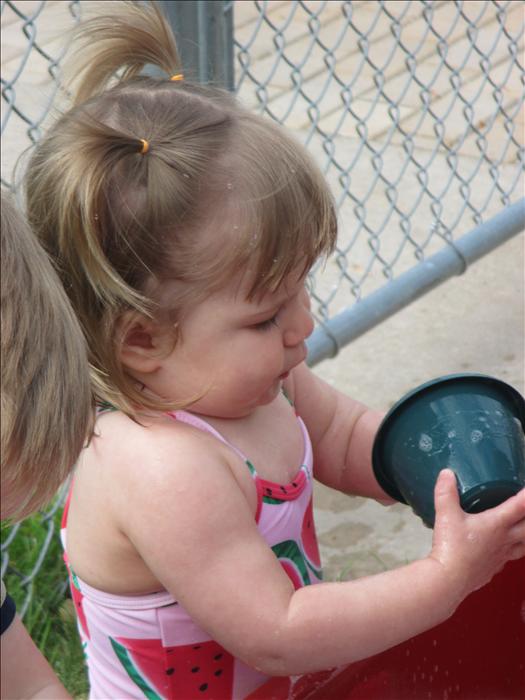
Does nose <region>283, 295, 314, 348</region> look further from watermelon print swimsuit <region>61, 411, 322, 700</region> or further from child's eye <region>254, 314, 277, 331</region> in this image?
watermelon print swimsuit <region>61, 411, 322, 700</region>

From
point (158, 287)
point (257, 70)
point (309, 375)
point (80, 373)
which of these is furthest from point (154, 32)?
point (257, 70)

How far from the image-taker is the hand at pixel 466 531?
164 cm

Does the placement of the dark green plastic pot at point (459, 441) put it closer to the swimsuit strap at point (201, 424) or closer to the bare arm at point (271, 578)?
the bare arm at point (271, 578)

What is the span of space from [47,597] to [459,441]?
3.95 feet

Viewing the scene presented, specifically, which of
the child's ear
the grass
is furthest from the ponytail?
the grass

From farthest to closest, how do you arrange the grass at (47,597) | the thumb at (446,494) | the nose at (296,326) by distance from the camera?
1. the grass at (47,597)
2. the nose at (296,326)
3. the thumb at (446,494)

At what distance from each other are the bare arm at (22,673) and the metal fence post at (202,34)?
3.94 ft

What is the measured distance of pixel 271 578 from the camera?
1676 mm

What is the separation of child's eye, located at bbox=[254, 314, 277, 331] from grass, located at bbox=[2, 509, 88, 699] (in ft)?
3.37

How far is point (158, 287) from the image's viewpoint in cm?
168

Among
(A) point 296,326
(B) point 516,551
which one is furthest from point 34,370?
(B) point 516,551

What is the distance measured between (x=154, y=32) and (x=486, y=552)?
2.96 feet

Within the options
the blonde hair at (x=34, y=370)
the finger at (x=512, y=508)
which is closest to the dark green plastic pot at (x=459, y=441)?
the finger at (x=512, y=508)

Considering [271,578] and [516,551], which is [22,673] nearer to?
[271,578]
